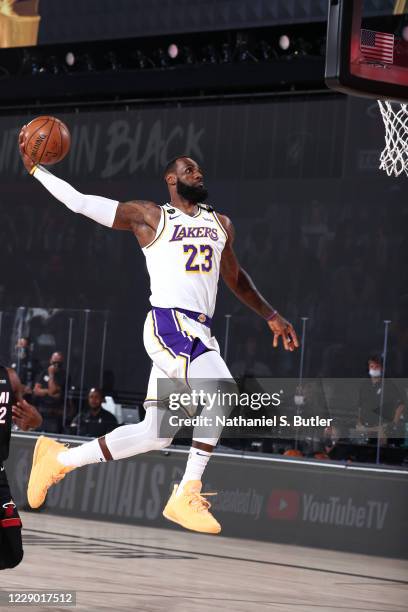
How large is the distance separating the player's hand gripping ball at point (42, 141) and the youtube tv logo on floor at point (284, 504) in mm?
6947

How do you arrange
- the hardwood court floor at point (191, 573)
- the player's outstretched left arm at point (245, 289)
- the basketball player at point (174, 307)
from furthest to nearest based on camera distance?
the hardwood court floor at point (191, 573) < the player's outstretched left arm at point (245, 289) < the basketball player at point (174, 307)

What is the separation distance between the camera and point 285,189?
1611 cm

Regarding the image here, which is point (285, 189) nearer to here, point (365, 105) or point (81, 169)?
point (365, 105)

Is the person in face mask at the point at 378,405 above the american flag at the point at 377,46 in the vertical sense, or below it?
below

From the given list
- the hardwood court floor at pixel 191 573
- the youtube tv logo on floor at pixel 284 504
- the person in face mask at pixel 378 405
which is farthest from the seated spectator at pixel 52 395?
the person in face mask at pixel 378 405

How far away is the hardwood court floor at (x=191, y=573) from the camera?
8.95 metres

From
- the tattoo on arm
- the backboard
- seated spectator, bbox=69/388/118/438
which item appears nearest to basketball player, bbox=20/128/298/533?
the tattoo on arm

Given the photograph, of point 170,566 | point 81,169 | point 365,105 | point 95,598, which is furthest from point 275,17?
point 95,598

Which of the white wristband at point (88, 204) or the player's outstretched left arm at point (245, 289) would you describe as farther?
the player's outstretched left arm at point (245, 289)

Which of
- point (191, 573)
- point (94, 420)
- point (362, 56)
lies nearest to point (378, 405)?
point (191, 573)

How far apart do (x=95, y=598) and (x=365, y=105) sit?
8.36 m

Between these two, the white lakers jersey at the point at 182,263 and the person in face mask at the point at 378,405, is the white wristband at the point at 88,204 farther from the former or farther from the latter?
the person in face mask at the point at 378,405

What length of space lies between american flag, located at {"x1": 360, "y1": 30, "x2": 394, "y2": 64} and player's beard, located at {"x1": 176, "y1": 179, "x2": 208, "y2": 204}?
1070 millimetres

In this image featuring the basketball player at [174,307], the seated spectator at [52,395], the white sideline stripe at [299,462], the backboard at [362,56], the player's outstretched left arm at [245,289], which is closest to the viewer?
the backboard at [362,56]
